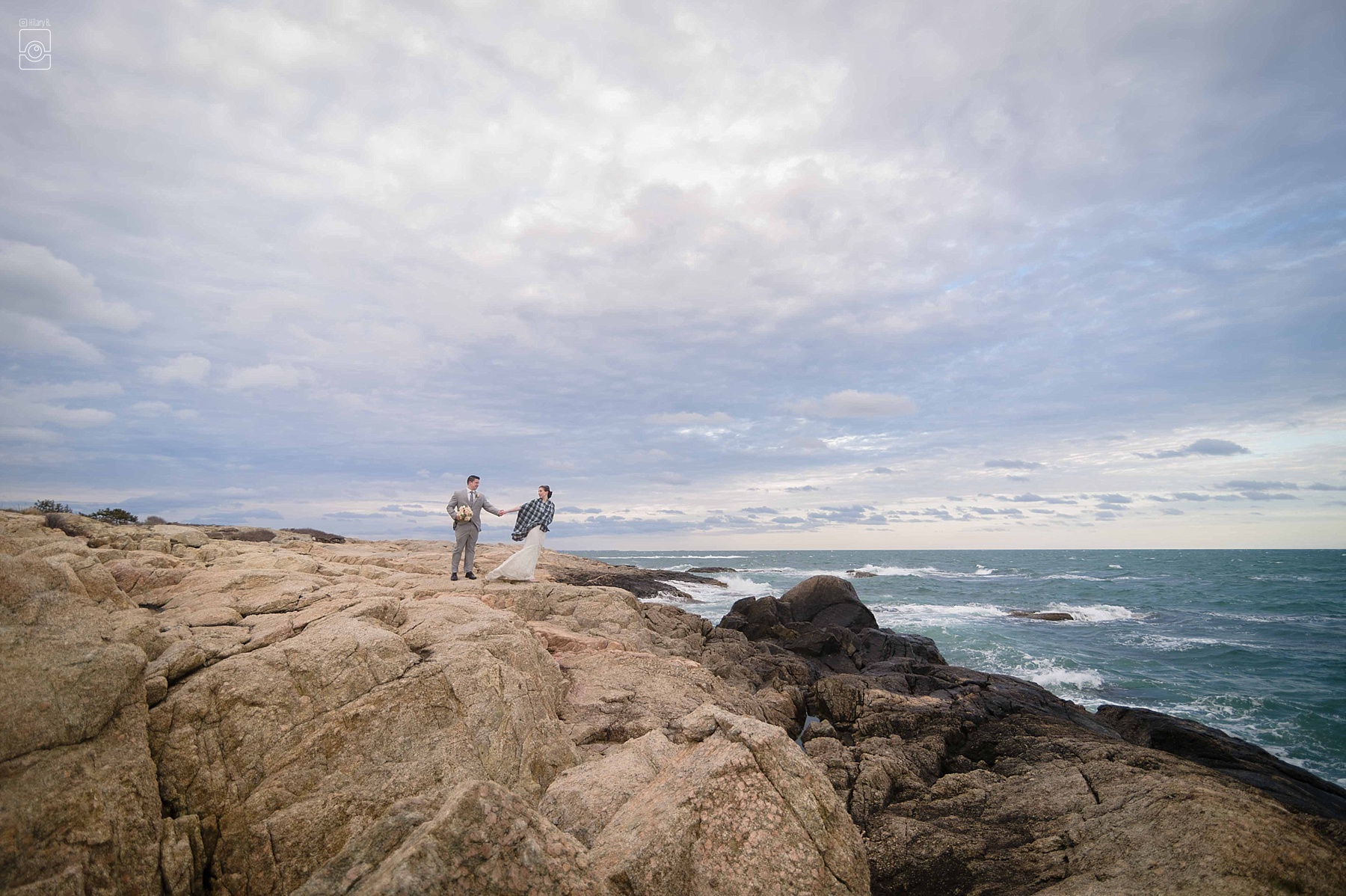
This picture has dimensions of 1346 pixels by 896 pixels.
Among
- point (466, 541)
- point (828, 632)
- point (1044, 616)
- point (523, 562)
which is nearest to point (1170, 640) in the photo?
point (1044, 616)

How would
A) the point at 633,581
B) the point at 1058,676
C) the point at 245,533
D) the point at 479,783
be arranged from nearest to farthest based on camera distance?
the point at 479,783 < the point at 1058,676 < the point at 245,533 < the point at 633,581

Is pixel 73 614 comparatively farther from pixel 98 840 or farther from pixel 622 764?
pixel 622 764

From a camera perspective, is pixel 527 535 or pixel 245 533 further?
pixel 245 533

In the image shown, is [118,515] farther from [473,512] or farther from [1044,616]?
[1044,616]

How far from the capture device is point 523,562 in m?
15.1

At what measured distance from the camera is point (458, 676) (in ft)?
19.8

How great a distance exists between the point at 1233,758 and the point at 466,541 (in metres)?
15.9

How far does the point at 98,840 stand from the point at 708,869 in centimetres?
383

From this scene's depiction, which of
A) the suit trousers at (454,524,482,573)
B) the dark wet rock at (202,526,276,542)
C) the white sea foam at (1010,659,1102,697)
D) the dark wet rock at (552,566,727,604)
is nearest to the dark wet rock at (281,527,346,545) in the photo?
the dark wet rock at (202,526,276,542)

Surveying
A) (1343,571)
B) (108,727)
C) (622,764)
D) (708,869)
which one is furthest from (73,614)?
(1343,571)

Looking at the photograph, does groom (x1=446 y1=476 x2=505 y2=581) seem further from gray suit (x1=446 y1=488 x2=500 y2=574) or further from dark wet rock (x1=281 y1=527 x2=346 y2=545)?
dark wet rock (x1=281 y1=527 x2=346 y2=545)

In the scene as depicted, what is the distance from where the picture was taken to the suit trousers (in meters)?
15.0

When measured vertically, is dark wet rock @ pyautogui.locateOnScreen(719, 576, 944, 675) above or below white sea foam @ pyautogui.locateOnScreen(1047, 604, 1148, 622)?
above

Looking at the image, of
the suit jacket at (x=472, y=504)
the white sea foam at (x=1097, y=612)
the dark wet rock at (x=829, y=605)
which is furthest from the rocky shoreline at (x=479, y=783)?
the white sea foam at (x=1097, y=612)
